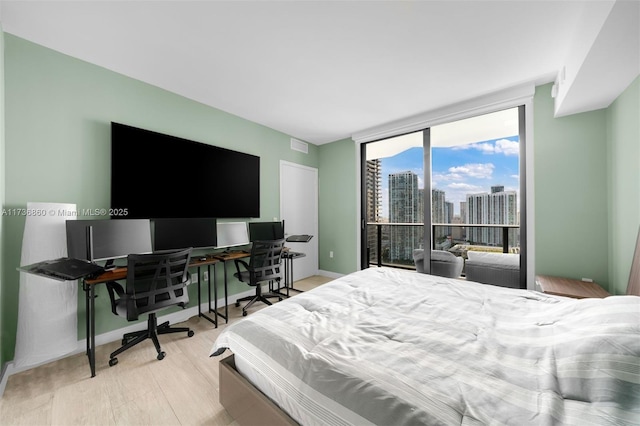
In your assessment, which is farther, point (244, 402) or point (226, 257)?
point (226, 257)

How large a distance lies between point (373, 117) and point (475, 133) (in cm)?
167

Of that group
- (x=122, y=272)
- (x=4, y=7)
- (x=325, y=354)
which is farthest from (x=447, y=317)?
(x=4, y=7)

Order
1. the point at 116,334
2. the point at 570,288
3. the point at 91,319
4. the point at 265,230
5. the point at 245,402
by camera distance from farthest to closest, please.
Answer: the point at 265,230 < the point at 116,334 < the point at 570,288 < the point at 91,319 < the point at 245,402

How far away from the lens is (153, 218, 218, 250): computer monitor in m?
2.62

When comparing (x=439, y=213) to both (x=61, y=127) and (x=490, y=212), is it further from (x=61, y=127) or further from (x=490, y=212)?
(x=61, y=127)

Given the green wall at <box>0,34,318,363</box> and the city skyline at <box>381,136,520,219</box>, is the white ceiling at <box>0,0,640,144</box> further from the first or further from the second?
the city skyline at <box>381,136,520,219</box>

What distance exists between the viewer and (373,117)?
11.9 ft

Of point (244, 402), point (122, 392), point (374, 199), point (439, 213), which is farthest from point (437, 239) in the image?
point (122, 392)

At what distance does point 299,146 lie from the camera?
4.59 metres

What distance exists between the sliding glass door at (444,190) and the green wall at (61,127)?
11.0ft

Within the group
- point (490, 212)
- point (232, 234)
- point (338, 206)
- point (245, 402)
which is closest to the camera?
point (245, 402)

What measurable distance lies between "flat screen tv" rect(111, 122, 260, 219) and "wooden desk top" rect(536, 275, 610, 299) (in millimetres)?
3659

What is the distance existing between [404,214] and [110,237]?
4447mm

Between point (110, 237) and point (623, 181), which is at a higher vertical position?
point (623, 181)
